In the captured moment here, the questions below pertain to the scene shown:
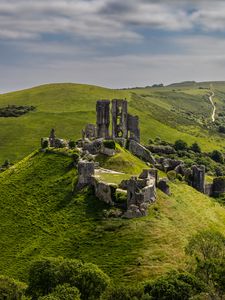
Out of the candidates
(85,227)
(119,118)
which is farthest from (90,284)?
(119,118)

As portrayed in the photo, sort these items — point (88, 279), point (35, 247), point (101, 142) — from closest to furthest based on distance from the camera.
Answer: point (88, 279) < point (35, 247) < point (101, 142)

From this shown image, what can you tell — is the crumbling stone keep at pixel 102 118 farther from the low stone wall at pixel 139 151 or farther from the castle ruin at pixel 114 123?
the low stone wall at pixel 139 151

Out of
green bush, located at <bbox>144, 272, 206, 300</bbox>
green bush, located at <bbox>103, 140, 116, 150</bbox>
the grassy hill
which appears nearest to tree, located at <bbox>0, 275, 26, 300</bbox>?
the grassy hill

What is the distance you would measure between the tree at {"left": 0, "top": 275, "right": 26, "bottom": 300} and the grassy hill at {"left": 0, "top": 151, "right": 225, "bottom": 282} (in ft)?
29.7

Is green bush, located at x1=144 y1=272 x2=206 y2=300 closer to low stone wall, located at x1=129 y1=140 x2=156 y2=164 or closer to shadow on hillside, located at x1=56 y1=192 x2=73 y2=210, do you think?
shadow on hillside, located at x1=56 y1=192 x2=73 y2=210

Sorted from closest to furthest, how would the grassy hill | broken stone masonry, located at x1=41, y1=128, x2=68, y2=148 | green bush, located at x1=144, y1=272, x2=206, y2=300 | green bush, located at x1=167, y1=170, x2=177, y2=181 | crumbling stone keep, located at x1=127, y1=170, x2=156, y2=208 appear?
1. green bush, located at x1=144, y1=272, x2=206, y2=300
2. the grassy hill
3. crumbling stone keep, located at x1=127, y1=170, x2=156, y2=208
4. broken stone masonry, located at x1=41, y1=128, x2=68, y2=148
5. green bush, located at x1=167, y1=170, x2=177, y2=181

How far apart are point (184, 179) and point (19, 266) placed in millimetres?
58793

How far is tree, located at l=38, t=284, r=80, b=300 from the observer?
58406 mm

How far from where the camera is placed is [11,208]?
96.7 meters

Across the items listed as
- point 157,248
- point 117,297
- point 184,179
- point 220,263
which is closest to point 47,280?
point 117,297

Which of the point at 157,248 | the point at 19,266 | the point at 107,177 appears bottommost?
the point at 19,266

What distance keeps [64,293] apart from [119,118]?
82652mm

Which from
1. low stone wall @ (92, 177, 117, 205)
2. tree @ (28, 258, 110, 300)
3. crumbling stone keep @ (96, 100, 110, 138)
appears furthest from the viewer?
crumbling stone keep @ (96, 100, 110, 138)

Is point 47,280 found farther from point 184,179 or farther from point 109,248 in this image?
point 184,179
